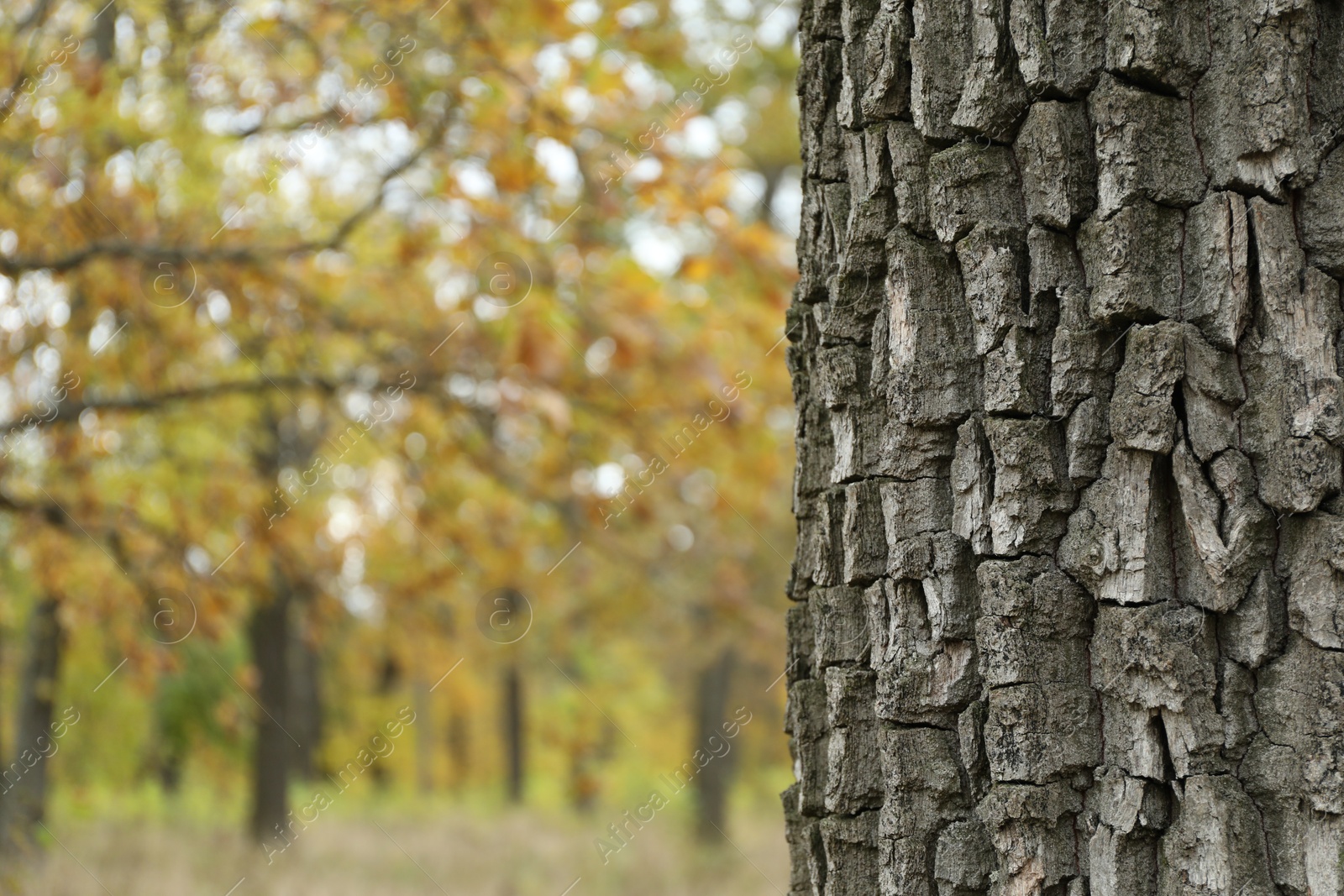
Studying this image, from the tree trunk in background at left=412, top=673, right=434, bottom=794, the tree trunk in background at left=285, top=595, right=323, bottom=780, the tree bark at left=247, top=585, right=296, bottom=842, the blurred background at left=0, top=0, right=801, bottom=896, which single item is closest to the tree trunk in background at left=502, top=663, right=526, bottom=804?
the tree trunk in background at left=412, top=673, right=434, bottom=794

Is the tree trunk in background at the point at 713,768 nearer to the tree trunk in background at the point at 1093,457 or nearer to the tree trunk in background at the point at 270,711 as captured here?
the tree trunk in background at the point at 270,711

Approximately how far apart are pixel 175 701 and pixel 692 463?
45.4 feet

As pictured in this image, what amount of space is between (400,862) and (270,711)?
1.97 m

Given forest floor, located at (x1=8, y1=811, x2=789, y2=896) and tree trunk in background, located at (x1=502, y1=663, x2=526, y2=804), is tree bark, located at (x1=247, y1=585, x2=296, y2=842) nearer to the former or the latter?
forest floor, located at (x1=8, y1=811, x2=789, y2=896)

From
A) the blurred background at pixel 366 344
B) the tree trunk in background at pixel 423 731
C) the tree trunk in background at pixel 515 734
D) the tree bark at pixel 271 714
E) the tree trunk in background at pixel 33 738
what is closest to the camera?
the blurred background at pixel 366 344

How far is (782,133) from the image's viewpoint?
11.0 meters

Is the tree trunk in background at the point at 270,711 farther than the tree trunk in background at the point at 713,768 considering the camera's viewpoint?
No

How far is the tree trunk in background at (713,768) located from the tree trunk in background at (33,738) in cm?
614

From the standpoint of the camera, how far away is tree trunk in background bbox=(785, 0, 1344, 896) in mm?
991

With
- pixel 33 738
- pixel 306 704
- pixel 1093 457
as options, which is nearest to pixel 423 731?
pixel 306 704

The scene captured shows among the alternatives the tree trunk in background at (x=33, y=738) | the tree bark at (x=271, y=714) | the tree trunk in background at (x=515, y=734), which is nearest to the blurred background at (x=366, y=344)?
the tree trunk in background at (x=33, y=738)

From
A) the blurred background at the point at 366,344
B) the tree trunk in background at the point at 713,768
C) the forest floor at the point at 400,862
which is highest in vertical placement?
the blurred background at the point at 366,344

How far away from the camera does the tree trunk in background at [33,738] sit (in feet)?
21.1

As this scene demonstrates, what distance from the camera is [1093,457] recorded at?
1.07 meters
